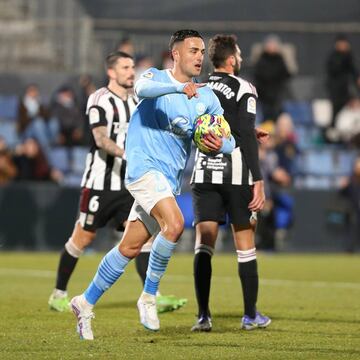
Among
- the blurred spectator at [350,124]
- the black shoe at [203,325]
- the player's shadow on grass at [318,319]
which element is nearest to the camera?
the black shoe at [203,325]

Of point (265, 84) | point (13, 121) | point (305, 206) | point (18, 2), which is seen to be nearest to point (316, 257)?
point (305, 206)

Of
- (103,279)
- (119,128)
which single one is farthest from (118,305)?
(103,279)

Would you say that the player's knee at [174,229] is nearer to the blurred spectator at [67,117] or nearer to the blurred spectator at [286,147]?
the blurred spectator at [286,147]

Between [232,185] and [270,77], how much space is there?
48.8ft

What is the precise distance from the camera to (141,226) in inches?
336

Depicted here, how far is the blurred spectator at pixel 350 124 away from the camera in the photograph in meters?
24.2

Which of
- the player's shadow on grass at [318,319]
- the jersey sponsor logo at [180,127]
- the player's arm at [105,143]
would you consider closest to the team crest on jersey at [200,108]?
the jersey sponsor logo at [180,127]

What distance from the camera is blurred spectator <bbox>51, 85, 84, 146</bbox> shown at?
75.3ft

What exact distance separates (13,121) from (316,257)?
22.6 feet

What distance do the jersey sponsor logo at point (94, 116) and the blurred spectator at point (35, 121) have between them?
11626 millimetres

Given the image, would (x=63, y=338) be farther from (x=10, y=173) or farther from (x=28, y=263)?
(x=10, y=173)

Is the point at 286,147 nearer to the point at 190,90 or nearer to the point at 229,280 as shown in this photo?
the point at 229,280

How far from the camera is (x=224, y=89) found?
30.9 feet

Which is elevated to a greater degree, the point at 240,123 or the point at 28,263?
the point at 240,123
